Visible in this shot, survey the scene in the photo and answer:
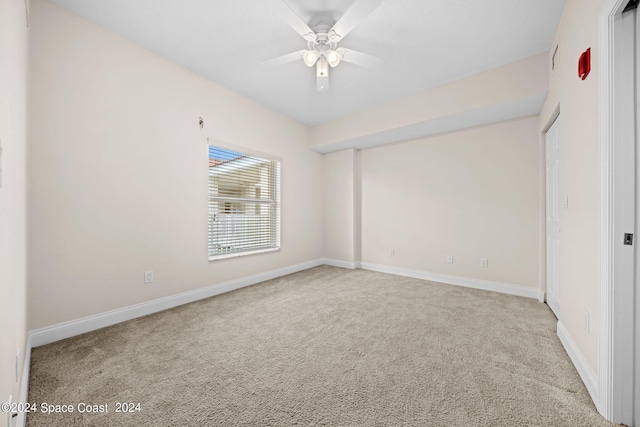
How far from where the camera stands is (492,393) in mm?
1489

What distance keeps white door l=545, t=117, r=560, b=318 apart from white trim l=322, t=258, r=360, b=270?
2726 mm

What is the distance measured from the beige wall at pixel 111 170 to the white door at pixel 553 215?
3.80 metres

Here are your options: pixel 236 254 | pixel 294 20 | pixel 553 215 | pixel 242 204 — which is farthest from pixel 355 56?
pixel 236 254

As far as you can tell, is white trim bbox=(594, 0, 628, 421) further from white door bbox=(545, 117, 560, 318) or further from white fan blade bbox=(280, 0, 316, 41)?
white fan blade bbox=(280, 0, 316, 41)

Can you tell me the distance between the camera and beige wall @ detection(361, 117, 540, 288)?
10.9 ft

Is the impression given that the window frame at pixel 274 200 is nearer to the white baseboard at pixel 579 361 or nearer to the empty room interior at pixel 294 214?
the empty room interior at pixel 294 214

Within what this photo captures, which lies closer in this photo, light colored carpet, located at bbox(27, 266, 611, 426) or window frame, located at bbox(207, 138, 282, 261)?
light colored carpet, located at bbox(27, 266, 611, 426)

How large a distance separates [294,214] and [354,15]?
3.18 m

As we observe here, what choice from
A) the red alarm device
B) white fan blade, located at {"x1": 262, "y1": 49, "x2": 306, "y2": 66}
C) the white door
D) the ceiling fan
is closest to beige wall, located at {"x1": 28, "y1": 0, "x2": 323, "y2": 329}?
white fan blade, located at {"x1": 262, "y1": 49, "x2": 306, "y2": 66}

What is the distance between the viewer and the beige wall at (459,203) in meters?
3.32

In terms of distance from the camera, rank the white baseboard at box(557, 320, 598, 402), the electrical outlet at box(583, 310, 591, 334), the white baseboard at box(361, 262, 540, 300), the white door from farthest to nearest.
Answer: the white baseboard at box(361, 262, 540, 300) → the white door → the electrical outlet at box(583, 310, 591, 334) → the white baseboard at box(557, 320, 598, 402)

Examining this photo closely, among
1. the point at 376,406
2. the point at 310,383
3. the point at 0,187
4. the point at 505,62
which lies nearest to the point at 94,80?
the point at 0,187

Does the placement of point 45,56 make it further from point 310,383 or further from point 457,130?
point 457,130

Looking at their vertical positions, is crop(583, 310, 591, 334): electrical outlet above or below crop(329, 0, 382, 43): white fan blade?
below
